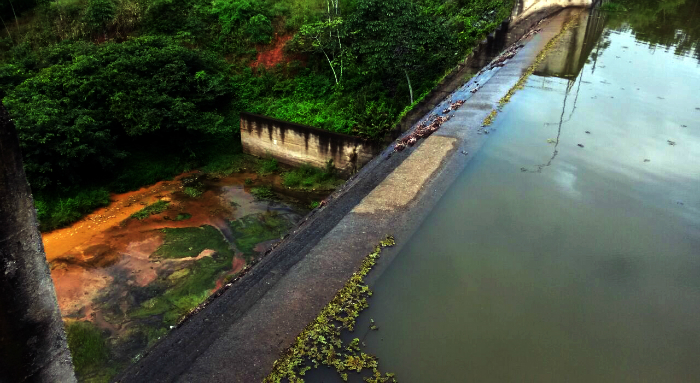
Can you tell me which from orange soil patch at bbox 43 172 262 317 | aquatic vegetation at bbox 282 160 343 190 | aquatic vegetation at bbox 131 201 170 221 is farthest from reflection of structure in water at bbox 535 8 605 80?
aquatic vegetation at bbox 131 201 170 221

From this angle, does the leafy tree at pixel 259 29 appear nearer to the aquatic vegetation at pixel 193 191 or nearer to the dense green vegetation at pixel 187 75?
the dense green vegetation at pixel 187 75

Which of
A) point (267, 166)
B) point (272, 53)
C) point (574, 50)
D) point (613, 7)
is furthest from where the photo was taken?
point (272, 53)

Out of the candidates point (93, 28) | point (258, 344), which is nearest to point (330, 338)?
point (258, 344)

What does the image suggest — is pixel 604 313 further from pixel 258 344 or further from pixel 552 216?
pixel 258 344

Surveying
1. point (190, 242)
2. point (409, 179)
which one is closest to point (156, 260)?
point (190, 242)

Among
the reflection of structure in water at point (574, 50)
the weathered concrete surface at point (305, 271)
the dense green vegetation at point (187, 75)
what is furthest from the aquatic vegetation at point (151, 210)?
the reflection of structure in water at point (574, 50)

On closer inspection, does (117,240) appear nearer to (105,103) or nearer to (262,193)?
(262,193)

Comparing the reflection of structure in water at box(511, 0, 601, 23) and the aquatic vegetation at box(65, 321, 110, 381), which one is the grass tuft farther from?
the reflection of structure in water at box(511, 0, 601, 23)
